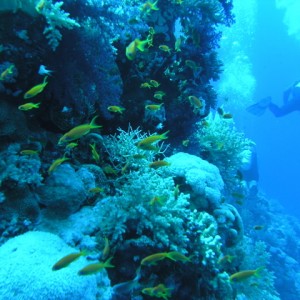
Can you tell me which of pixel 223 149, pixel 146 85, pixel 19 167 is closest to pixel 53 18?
pixel 19 167

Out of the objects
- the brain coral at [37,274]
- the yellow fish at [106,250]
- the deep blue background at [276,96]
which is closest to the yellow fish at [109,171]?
the yellow fish at [106,250]

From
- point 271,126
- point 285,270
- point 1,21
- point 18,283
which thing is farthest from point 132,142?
point 271,126

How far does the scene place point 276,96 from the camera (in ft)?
338

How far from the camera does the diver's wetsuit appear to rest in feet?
63.9

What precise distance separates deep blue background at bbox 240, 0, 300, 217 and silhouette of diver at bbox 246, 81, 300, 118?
2449 millimetres

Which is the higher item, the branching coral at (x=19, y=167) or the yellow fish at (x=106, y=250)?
the branching coral at (x=19, y=167)

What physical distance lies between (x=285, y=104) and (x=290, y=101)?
555 mm

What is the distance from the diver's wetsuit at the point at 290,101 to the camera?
19472 mm

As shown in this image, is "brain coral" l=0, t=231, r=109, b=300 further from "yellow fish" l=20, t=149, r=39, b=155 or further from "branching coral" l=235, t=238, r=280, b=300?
"branching coral" l=235, t=238, r=280, b=300

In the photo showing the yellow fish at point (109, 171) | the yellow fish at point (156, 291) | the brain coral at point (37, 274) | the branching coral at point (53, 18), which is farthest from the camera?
the yellow fish at point (109, 171)

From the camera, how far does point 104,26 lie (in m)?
4.42

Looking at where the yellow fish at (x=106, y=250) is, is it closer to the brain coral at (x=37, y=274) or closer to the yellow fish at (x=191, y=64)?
the brain coral at (x=37, y=274)

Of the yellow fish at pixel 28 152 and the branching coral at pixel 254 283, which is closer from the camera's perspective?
→ the yellow fish at pixel 28 152

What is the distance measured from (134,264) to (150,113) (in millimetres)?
3136
